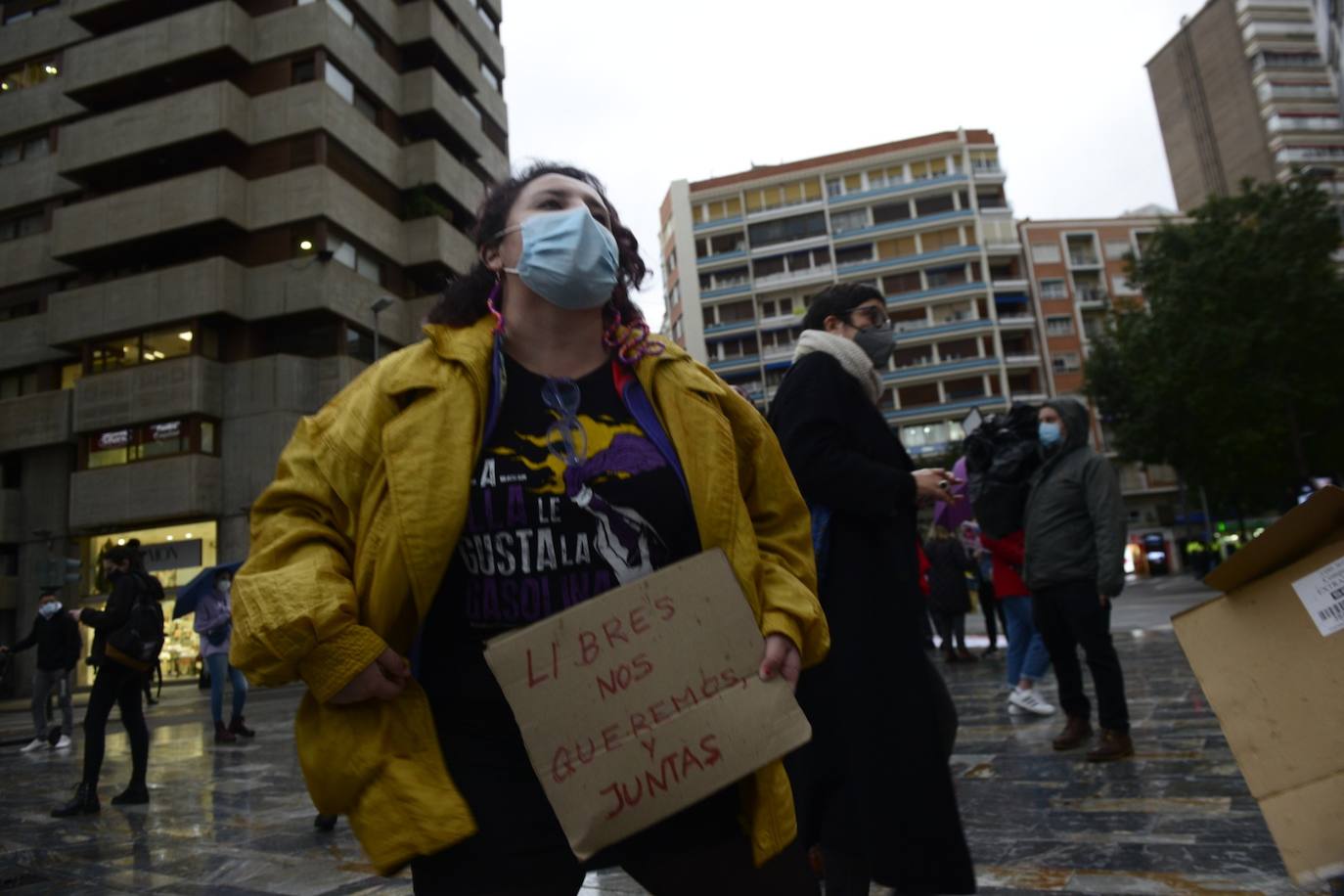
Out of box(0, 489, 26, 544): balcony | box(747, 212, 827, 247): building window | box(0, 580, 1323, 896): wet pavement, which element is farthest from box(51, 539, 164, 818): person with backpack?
box(747, 212, 827, 247): building window

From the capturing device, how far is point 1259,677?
219cm

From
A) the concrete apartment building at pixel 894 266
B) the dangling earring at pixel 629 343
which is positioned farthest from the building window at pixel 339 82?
the concrete apartment building at pixel 894 266

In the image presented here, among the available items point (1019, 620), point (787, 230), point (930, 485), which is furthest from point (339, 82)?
point (787, 230)

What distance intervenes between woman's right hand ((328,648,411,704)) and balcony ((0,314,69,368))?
1323 inches

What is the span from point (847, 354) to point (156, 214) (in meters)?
29.9

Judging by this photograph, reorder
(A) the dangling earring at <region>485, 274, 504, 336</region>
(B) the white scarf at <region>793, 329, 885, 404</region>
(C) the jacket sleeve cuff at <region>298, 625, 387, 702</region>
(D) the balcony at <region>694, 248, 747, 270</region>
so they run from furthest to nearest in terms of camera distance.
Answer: (D) the balcony at <region>694, 248, 747, 270</region> < (B) the white scarf at <region>793, 329, 885, 404</region> < (A) the dangling earring at <region>485, 274, 504, 336</region> < (C) the jacket sleeve cuff at <region>298, 625, 387, 702</region>

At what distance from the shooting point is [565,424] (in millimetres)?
1756

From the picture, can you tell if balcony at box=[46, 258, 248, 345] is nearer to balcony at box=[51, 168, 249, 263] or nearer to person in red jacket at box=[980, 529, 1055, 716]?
balcony at box=[51, 168, 249, 263]

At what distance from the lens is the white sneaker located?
6.41m

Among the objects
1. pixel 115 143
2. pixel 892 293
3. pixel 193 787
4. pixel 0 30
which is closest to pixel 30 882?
pixel 193 787

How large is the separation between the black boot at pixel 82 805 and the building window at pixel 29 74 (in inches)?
1371

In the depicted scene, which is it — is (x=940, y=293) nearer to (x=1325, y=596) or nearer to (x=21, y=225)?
(x=21, y=225)

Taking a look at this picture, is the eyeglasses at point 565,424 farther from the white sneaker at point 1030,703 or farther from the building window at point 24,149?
the building window at point 24,149

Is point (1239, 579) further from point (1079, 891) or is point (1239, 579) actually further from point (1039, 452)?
point (1039, 452)
